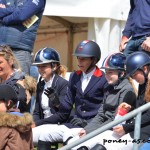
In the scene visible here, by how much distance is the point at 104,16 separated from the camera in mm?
9445

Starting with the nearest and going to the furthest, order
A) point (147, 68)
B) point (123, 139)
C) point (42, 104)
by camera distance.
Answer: point (123, 139) < point (147, 68) < point (42, 104)

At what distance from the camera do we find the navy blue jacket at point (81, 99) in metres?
7.03

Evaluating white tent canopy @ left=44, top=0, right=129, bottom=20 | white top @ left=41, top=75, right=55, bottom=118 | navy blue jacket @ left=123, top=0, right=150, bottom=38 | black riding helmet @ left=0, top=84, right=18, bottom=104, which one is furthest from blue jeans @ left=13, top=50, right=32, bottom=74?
black riding helmet @ left=0, top=84, right=18, bottom=104

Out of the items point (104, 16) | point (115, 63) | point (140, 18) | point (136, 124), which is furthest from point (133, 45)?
point (104, 16)

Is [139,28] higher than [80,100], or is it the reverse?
[139,28]

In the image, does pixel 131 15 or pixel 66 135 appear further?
pixel 131 15

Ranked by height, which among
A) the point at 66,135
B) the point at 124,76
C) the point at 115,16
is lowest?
the point at 66,135

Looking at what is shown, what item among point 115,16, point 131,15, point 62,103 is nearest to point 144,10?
point 131,15

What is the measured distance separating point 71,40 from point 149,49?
428 cm

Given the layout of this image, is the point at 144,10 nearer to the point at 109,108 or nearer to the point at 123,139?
the point at 109,108

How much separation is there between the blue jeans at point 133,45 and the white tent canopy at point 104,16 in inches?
88.1

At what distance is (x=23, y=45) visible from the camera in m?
7.91

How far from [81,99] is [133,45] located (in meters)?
0.90

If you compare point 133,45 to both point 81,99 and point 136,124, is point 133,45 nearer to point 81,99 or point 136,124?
point 81,99
